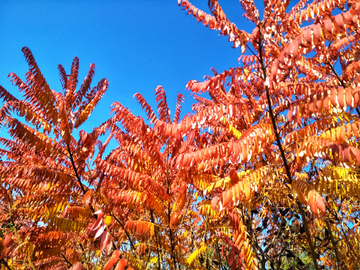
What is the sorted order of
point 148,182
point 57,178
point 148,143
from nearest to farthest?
point 148,182
point 57,178
point 148,143

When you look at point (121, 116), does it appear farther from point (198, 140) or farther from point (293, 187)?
point (293, 187)

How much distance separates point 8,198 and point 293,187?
139 inches

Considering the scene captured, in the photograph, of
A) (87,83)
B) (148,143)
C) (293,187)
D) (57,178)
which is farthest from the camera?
(87,83)

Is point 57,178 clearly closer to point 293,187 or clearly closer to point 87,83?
point 87,83

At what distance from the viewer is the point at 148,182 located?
2.71 meters

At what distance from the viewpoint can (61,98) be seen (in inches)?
137

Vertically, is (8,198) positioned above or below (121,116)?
below

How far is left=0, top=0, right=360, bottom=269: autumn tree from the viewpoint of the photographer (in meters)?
2.05

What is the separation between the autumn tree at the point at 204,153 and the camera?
205 cm

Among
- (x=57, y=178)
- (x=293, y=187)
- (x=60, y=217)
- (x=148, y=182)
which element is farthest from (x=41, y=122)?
(x=293, y=187)

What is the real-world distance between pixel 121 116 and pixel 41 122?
43.6 inches

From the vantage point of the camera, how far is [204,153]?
2377 mm

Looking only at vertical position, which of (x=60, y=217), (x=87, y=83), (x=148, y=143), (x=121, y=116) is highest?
(x=87, y=83)

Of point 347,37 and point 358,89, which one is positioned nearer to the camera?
point 358,89
